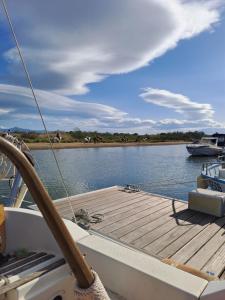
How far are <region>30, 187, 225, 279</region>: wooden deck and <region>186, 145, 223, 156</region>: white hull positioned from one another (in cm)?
2257

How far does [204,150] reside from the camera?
28.0 m

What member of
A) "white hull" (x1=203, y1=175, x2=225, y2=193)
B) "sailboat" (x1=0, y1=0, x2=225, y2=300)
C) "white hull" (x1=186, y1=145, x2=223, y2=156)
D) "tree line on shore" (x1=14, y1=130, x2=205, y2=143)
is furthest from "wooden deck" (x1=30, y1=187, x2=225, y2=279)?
"tree line on shore" (x1=14, y1=130, x2=205, y2=143)

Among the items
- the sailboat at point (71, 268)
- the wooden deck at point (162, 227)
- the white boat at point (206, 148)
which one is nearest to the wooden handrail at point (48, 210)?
the sailboat at point (71, 268)

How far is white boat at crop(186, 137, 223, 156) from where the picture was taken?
1088 inches

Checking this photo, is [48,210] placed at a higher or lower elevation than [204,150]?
higher

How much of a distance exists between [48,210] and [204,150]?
2858cm

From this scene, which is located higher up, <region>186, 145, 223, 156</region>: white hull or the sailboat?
the sailboat

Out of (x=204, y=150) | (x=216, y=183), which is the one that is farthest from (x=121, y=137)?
(x=216, y=183)

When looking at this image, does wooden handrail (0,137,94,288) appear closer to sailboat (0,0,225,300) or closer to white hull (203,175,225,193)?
sailboat (0,0,225,300)

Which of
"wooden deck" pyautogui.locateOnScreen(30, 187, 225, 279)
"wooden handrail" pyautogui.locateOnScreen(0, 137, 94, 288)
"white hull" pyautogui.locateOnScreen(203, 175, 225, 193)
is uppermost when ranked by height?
"wooden handrail" pyautogui.locateOnScreen(0, 137, 94, 288)

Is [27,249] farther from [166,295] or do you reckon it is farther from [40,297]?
[166,295]

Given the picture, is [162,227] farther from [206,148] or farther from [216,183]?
[206,148]

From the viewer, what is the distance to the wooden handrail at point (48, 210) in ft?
3.92

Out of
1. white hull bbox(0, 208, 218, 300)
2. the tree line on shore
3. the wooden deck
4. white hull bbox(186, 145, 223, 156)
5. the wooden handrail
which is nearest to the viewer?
the wooden handrail
